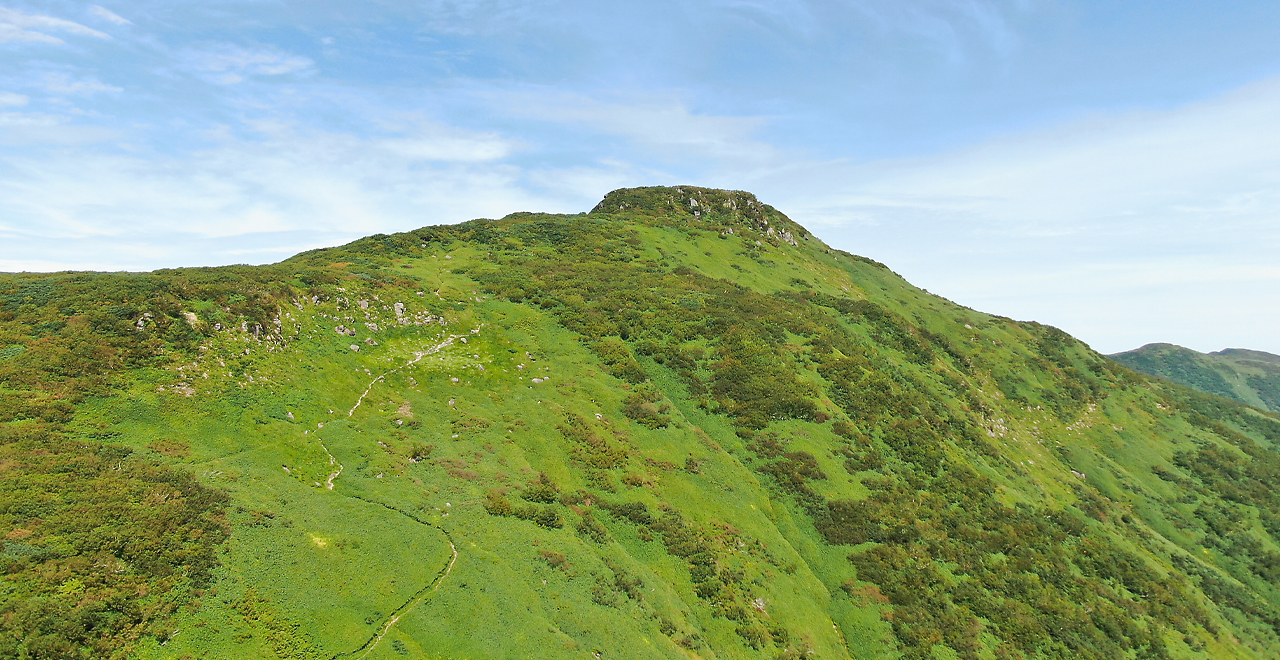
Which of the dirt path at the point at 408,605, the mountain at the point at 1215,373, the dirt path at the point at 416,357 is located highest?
the mountain at the point at 1215,373

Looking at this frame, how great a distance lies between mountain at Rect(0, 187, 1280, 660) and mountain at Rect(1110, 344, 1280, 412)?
139154 millimetres

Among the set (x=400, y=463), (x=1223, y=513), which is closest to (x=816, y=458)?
(x=400, y=463)

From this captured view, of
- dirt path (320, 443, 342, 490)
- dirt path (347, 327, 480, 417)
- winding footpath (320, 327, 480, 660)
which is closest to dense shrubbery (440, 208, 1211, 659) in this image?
winding footpath (320, 327, 480, 660)

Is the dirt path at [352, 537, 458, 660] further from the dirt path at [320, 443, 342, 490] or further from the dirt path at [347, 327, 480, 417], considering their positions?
the dirt path at [347, 327, 480, 417]

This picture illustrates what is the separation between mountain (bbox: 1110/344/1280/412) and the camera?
506ft

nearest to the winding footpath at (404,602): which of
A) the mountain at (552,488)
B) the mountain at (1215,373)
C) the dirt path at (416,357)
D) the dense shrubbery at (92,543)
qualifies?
the dirt path at (416,357)

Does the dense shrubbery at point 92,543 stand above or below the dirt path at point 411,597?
above

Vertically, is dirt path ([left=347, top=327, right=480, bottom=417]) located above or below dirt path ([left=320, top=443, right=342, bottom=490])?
above

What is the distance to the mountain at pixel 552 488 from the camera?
1816cm

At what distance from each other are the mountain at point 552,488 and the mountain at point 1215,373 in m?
139

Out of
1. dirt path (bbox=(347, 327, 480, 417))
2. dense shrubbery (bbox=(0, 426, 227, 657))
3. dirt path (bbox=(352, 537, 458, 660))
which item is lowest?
dirt path (bbox=(352, 537, 458, 660))

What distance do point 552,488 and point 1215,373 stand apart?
774ft

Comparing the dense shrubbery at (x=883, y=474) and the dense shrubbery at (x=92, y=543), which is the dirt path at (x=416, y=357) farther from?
the dense shrubbery at (x=92, y=543)

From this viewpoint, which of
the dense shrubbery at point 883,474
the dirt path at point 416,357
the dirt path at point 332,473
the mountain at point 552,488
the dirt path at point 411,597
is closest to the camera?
the dirt path at point 411,597
